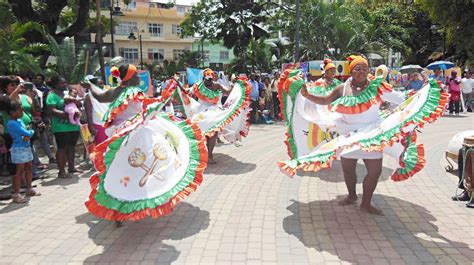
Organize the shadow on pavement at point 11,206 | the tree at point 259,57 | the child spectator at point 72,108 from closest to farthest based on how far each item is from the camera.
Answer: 1. the shadow on pavement at point 11,206
2. the child spectator at point 72,108
3. the tree at point 259,57

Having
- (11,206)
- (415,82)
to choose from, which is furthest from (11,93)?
(415,82)

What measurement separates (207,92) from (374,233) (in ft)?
13.6

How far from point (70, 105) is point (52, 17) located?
10237 mm

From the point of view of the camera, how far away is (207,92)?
754 cm

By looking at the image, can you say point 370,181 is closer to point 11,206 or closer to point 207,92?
point 207,92

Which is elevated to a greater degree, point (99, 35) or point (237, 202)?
point (99, 35)

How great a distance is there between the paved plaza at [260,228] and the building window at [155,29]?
1881 inches

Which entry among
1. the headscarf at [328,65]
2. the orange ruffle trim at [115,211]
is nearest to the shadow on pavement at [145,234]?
the orange ruffle trim at [115,211]

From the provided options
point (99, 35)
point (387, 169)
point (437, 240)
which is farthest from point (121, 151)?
point (99, 35)

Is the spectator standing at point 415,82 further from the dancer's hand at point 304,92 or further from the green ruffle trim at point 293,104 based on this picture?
the dancer's hand at point 304,92

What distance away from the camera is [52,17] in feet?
50.4

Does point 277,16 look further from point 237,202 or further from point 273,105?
point 237,202

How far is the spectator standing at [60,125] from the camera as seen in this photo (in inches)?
265

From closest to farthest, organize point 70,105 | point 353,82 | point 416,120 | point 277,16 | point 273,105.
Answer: point 416,120
point 353,82
point 70,105
point 273,105
point 277,16
